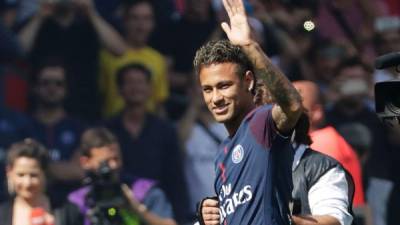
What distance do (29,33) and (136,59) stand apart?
3.02ft

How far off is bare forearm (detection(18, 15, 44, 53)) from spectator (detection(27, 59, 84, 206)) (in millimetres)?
194

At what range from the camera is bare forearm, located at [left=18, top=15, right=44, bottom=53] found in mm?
9289

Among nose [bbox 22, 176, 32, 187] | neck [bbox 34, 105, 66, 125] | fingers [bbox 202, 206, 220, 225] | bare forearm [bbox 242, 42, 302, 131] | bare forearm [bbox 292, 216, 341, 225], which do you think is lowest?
bare forearm [bbox 292, 216, 341, 225]

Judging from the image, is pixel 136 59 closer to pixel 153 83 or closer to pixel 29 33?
pixel 153 83

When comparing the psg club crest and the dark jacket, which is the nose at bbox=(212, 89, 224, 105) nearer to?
the psg club crest

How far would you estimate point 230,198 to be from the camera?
498cm

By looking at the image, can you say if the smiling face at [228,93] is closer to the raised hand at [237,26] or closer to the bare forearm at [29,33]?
the raised hand at [237,26]

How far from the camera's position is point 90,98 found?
954 cm

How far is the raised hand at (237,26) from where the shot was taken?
188 inches

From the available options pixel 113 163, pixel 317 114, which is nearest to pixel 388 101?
pixel 317 114

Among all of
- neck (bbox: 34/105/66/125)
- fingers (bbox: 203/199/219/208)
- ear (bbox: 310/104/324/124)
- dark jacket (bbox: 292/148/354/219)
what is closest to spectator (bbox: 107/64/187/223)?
neck (bbox: 34/105/66/125)

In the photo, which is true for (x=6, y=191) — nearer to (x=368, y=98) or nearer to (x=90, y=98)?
(x=90, y=98)

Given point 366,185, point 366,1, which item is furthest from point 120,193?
point 366,1

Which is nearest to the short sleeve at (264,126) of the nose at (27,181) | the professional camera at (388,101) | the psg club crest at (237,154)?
the psg club crest at (237,154)
